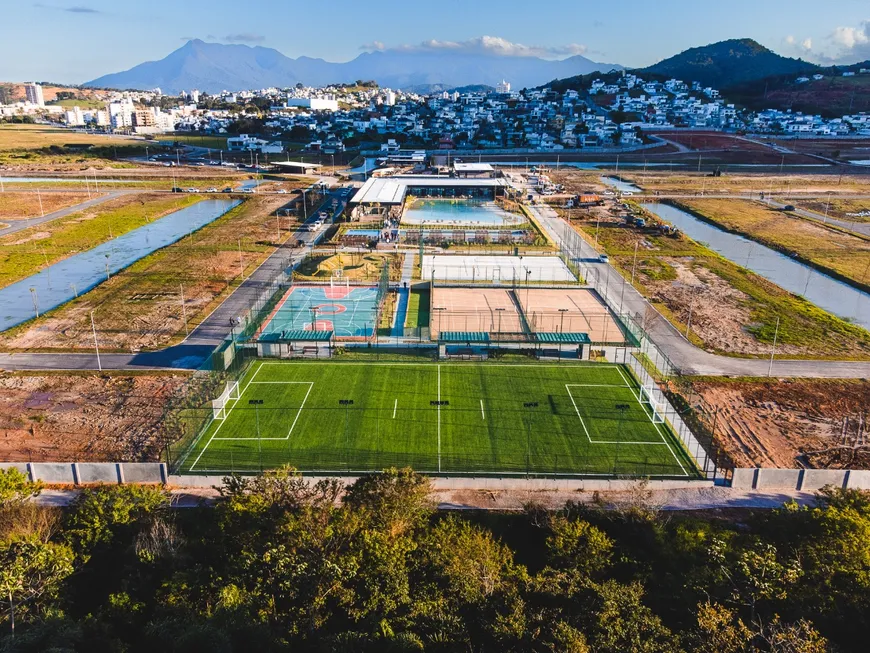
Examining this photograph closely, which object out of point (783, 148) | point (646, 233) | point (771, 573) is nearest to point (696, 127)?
point (783, 148)

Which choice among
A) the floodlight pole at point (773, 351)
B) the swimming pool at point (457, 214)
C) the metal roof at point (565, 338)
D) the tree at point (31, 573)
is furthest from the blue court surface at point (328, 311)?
the swimming pool at point (457, 214)

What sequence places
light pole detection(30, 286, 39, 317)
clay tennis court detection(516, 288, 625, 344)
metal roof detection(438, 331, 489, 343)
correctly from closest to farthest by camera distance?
1. metal roof detection(438, 331, 489, 343)
2. clay tennis court detection(516, 288, 625, 344)
3. light pole detection(30, 286, 39, 317)

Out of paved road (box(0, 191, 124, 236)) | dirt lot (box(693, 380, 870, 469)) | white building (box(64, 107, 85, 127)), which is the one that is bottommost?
dirt lot (box(693, 380, 870, 469))

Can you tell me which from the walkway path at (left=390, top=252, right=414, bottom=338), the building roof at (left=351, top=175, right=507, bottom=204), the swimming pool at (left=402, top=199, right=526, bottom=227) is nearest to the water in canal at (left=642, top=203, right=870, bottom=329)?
the swimming pool at (left=402, top=199, right=526, bottom=227)

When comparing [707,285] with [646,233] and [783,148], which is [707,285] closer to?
[646,233]

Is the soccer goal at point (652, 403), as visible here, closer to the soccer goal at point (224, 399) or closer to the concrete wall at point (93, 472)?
the soccer goal at point (224, 399)

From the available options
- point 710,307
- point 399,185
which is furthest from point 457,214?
point 710,307

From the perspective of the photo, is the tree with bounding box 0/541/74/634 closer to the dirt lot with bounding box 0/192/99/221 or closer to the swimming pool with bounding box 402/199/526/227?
the swimming pool with bounding box 402/199/526/227
